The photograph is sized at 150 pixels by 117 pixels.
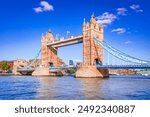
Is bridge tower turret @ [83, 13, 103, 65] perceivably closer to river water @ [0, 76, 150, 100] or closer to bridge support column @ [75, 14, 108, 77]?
bridge support column @ [75, 14, 108, 77]

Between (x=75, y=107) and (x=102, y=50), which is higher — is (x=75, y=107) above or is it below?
below

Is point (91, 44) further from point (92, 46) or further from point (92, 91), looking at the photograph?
point (92, 91)

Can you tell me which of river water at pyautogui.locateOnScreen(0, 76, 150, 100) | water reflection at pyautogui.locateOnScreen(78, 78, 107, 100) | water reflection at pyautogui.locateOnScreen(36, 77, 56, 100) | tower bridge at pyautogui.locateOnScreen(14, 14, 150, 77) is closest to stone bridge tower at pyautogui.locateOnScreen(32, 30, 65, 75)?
tower bridge at pyautogui.locateOnScreen(14, 14, 150, 77)

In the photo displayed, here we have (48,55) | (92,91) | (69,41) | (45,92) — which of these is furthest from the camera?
(48,55)

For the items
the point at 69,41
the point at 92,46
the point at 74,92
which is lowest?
the point at 74,92

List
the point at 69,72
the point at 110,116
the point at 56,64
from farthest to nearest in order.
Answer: the point at 69,72, the point at 56,64, the point at 110,116

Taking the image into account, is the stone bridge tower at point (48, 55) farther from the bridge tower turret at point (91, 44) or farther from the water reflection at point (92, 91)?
the water reflection at point (92, 91)

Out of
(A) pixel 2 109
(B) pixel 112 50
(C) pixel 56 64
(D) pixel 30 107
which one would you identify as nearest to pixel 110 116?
(D) pixel 30 107

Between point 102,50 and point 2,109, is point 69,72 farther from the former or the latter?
point 2,109

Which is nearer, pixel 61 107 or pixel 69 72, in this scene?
pixel 61 107

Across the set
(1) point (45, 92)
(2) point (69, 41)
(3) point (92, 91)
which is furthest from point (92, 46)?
(1) point (45, 92)

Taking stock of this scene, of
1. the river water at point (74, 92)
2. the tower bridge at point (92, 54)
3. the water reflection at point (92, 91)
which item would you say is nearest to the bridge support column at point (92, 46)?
the tower bridge at point (92, 54)
